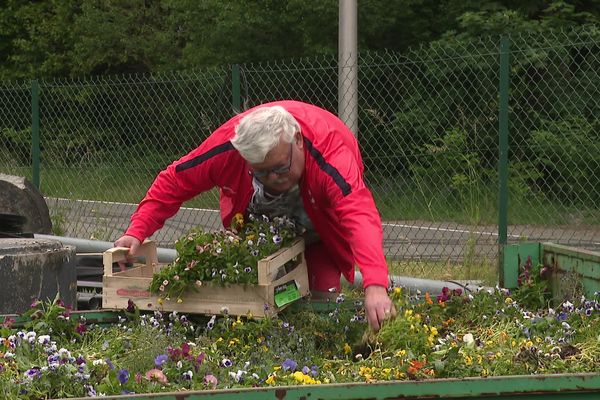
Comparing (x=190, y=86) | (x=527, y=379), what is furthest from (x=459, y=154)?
(x=527, y=379)

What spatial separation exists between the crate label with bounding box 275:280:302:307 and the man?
0.97 feet

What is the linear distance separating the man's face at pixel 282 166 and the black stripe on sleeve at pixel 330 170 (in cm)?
5

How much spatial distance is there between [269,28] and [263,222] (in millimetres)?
15239

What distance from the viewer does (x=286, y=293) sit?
13.9 ft

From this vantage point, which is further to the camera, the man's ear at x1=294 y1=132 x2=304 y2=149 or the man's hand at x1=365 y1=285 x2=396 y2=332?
the man's ear at x1=294 y1=132 x2=304 y2=149

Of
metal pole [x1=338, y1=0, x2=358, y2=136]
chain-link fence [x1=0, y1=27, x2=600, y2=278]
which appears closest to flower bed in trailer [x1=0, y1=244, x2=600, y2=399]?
chain-link fence [x1=0, y1=27, x2=600, y2=278]

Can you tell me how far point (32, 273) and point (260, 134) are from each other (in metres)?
1.46

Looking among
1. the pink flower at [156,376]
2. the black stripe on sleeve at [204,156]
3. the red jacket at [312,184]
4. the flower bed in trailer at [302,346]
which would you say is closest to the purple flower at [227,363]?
the flower bed in trailer at [302,346]

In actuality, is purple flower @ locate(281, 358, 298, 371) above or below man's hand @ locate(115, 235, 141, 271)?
below

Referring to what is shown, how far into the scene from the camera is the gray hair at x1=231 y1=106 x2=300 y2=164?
159 inches

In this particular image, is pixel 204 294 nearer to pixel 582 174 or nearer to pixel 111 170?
pixel 582 174

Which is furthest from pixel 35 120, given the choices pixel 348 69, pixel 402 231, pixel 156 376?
pixel 156 376

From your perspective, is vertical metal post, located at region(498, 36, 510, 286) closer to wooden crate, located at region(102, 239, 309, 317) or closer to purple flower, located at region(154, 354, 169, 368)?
wooden crate, located at region(102, 239, 309, 317)

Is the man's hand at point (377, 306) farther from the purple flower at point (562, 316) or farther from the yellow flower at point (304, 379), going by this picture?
the purple flower at point (562, 316)
